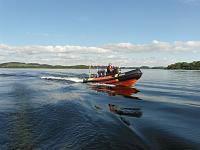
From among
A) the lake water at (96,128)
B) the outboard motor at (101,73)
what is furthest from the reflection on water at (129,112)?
the outboard motor at (101,73)

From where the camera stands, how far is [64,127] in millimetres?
10727

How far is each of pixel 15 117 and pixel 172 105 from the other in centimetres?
1069

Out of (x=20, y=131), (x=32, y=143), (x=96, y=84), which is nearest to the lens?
(x=32, y=143)

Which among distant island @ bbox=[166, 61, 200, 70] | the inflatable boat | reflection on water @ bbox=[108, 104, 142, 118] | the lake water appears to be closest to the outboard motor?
the inflatable boat

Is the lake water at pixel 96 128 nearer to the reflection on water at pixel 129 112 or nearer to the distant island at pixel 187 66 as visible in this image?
the reflection on water at pixel 129 112

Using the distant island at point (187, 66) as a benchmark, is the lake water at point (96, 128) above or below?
below

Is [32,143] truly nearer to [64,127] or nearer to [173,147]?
[64,127]

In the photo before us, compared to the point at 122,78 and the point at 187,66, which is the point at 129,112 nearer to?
the point at 122,78

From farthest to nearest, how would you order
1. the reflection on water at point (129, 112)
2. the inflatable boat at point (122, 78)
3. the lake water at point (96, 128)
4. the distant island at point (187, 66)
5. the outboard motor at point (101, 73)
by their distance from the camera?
1. the distant island at point (187, 66)
2. the outboard motor at point (101, 73)
3. the inflatable boat at point (122, 78)
4. the reflection on water at point (129, 112)
5. the lake water at point (96, 128)

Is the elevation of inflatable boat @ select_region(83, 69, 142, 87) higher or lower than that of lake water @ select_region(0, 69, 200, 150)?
higher

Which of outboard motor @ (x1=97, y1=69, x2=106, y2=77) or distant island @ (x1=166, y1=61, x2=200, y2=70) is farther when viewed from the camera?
distant island @ (x1=166, y1=61, x2=200, y2=70)

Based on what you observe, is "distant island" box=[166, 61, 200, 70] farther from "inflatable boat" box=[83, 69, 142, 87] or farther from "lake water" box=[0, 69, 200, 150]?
"lake water" box=[0, 69, 200, 150]

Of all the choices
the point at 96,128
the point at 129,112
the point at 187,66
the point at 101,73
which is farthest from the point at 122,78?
the point at 187,66

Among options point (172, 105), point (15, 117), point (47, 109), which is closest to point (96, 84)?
point (172, 105)
